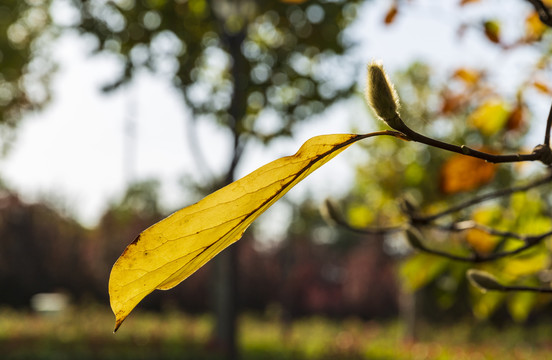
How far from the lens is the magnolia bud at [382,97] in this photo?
493 mm

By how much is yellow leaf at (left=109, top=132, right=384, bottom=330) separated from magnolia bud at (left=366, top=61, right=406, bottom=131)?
1.4 inches

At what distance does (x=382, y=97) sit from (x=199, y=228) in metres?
0.20

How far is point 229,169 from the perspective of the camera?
686 centimetres

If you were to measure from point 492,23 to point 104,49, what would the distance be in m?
5.55

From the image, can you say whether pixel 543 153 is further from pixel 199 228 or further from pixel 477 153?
pixel 199 228

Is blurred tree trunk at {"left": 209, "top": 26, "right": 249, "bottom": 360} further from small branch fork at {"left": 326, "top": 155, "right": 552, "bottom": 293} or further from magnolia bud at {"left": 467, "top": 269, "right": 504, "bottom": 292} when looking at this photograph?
magnolia bud at {"left": 467, "top": 269, "right": 504, "bottom": 292}

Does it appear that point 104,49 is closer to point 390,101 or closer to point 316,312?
point 390,101

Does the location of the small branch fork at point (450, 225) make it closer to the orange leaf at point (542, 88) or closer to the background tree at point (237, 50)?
the orange leaf at point (542, 88)

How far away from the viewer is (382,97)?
0.49m

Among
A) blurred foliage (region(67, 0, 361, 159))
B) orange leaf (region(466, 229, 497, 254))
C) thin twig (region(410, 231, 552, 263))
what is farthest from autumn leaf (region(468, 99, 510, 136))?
blurred foliage (region(67, 0, 361, 159))

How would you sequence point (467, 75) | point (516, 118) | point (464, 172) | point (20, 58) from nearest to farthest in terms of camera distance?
point (464, 172) → point (516, 118) → point (467, 75) → point (20, 58)

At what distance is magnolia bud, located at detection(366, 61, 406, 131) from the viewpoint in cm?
49

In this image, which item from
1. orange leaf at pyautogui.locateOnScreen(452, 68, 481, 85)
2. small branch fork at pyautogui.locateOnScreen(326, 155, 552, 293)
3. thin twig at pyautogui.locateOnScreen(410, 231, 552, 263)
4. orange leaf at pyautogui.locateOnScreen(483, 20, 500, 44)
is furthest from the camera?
orange leaf at pyautogui.locateOnScreen(452, 68, 481, 85)

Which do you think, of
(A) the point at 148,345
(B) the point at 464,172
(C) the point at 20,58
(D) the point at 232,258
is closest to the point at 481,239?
(B) the point at 464,172
